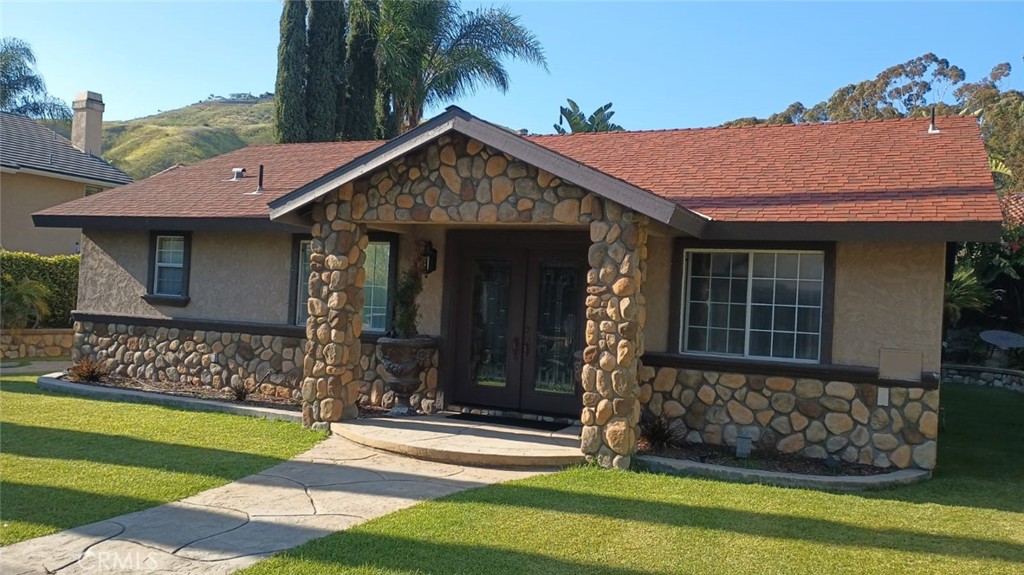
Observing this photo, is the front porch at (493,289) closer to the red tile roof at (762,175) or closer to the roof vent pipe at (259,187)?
the red tile roof at (762,175)

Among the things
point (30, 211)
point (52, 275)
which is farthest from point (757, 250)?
point (30, 211)

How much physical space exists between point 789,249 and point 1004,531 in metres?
3.83

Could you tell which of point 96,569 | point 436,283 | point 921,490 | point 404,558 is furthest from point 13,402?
point 921,490

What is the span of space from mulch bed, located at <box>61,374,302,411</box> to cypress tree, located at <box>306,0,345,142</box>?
17.0 meters

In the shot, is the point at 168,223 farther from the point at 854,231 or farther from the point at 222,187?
the point at 854,231

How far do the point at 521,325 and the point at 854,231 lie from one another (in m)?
4.54

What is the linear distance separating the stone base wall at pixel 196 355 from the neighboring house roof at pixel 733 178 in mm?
1983

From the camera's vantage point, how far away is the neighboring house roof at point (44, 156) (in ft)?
74.2

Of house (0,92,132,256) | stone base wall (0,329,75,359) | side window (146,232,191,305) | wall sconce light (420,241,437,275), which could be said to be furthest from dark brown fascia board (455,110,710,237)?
house (0,92,132,256)

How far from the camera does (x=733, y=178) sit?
1058cm

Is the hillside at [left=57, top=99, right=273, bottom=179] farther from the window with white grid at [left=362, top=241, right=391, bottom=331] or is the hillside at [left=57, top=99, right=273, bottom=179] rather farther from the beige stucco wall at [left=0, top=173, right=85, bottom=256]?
the window with white grid at [left=362, top=241, right=391, bottom=331]

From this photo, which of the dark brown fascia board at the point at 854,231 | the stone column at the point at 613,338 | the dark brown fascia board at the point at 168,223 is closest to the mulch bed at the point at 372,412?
the dark brown fascia board at the point at 168,223

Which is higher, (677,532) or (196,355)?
(196,355)

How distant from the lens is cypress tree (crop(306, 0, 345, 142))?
2872 centimetres
